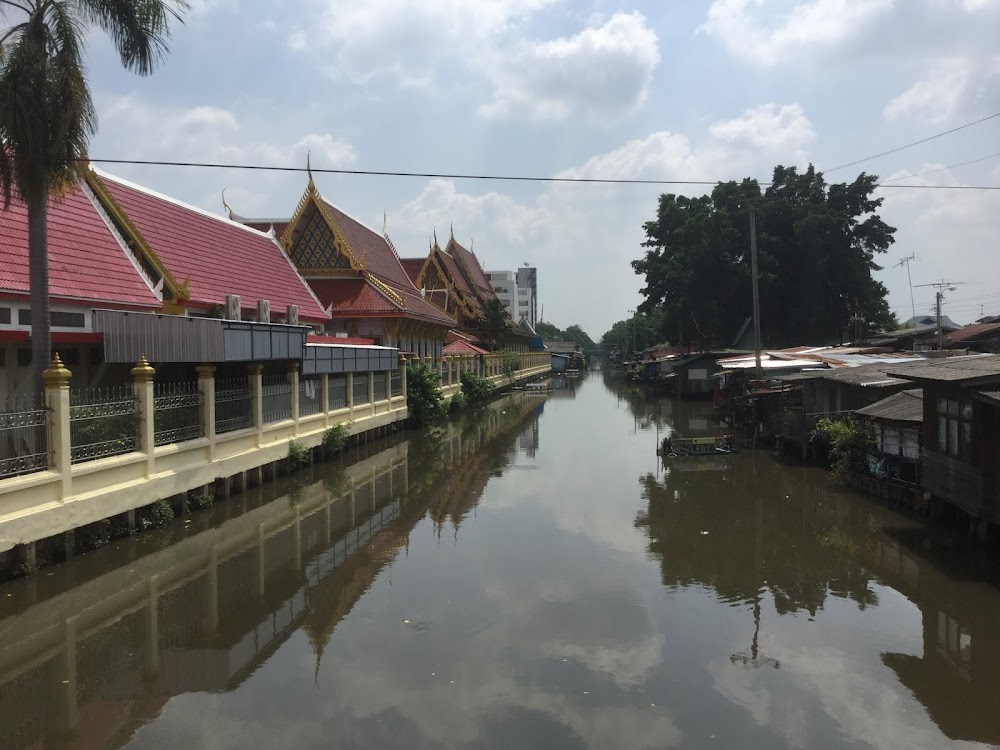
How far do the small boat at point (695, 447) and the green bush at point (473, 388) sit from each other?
14.5m

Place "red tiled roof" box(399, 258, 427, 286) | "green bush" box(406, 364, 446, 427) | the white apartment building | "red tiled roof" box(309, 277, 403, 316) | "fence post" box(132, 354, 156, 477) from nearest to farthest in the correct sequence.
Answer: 1. "fence post" box(132, 354, 156, 477)
2. "green bush" box(406, 364, 446, 427)
3. "red tiled roof" box(309, 277, 403, 316)
4. "red tiled roof" box(399, 258, 427, 286)
5. the white apartment building

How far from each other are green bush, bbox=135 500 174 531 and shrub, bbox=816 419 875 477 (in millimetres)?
11217

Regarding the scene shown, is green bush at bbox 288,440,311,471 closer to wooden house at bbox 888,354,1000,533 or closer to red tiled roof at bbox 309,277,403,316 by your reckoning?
red tiled roof at bbox 309,277,403,316

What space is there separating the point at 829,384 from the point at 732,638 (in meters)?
11.1

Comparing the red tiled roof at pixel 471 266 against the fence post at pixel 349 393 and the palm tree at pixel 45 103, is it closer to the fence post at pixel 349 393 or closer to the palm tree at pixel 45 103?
the fence post at pixel 349 393

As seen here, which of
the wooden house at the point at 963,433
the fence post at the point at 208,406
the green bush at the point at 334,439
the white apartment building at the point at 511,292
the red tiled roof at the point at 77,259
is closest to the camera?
the wooden house at the point at 963,433

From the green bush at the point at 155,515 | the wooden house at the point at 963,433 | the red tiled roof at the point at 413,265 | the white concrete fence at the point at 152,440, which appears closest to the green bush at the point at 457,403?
the white concrete fence at the point at 152,440

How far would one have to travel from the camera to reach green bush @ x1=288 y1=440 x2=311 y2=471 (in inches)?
574

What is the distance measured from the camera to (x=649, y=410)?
100ft

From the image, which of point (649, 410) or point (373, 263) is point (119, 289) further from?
point (649, 410)

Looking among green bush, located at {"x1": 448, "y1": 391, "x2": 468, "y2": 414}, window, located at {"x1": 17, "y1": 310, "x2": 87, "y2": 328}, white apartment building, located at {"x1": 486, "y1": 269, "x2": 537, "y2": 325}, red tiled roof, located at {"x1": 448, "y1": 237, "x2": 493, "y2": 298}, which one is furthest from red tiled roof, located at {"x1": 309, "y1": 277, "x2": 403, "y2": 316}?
white apartment building, located at {"x1": 486, "y1": 269, "x2": 537, "y2": 325}

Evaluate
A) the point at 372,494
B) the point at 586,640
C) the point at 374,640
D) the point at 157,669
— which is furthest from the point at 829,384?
the point at 157,669

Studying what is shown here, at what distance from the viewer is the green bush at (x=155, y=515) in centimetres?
968

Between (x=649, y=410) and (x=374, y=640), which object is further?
(x=649, y=410)
